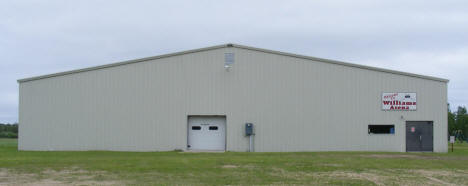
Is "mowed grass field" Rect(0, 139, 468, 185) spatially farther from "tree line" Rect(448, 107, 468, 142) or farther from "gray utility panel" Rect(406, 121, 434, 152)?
"tree line" Rect(448, 107, 468, 142)

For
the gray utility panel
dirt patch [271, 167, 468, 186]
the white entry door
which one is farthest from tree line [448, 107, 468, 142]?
dirt patch [271, 167, 468, 186]

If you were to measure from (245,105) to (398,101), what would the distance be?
7.50 meters

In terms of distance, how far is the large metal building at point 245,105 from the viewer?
2502 centimetres

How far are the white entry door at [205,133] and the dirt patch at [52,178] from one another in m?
11.5

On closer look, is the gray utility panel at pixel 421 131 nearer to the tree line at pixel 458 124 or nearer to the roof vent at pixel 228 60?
the roof vent at pixel 228 60

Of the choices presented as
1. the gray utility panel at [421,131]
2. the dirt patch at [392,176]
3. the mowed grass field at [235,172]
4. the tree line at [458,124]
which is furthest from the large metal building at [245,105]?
the tree line at [458,124]

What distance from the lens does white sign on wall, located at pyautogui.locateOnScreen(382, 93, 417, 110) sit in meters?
24.9

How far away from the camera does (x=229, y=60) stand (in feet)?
82.7

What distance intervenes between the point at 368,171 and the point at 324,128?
33.8 feet

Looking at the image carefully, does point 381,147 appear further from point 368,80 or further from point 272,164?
point 272,164

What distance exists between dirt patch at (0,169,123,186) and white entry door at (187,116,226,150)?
1147 cm

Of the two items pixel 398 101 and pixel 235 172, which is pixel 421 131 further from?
pixel 235 172

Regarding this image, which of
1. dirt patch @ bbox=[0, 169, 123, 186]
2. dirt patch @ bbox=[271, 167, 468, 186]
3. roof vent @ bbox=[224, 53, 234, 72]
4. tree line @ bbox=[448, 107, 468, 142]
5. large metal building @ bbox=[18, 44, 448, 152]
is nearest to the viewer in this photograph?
dirt patch @ bbox=[0, 169, 123, 186]

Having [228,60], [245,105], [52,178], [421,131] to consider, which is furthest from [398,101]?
[52,178]
